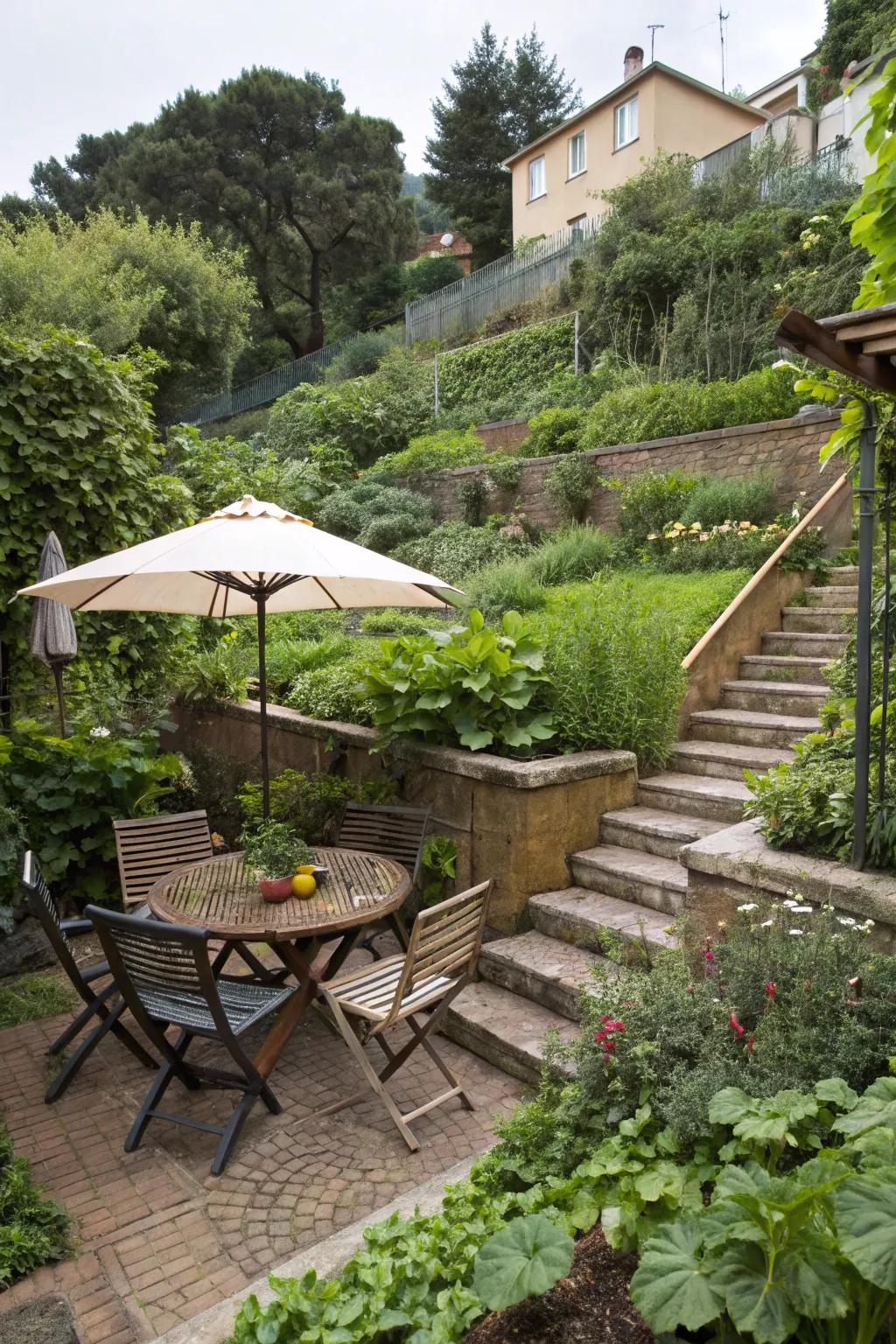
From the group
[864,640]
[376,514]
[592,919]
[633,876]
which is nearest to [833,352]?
[864,640]

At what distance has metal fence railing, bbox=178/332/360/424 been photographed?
2591cm

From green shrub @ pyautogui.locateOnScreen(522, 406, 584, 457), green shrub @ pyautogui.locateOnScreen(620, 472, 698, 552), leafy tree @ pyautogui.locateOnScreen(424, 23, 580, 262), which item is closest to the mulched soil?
green shrub @ pyautogui.locateOnScreen(620, 472, 698, 552)

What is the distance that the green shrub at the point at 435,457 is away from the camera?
13.2 meters

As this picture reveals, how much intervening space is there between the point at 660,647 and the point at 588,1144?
10.5ft

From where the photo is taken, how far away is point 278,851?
4.02 m

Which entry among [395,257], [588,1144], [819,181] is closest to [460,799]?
[588,1144]

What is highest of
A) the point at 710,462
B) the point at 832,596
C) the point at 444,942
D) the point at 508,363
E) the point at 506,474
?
the point at 508,363

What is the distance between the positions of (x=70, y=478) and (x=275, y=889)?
404 cm

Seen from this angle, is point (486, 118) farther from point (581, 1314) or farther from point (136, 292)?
point (581, 1314)

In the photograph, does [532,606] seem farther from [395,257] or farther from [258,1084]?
[395,257]

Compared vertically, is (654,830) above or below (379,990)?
above

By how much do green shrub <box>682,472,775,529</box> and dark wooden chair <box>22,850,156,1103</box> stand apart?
6798 mm

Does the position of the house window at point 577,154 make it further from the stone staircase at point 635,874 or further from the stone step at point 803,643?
the stone staircase at point 635,874

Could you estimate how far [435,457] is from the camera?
1339 cm
